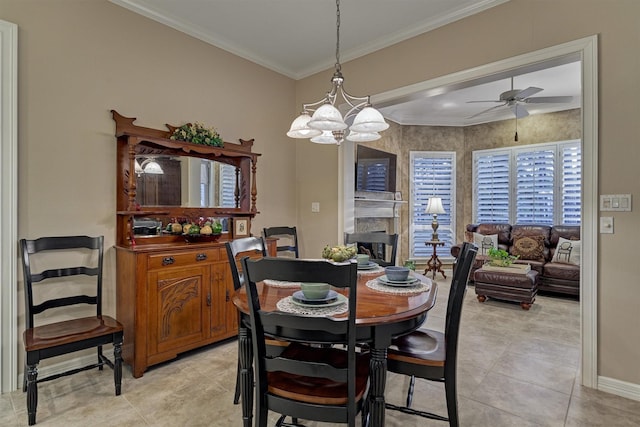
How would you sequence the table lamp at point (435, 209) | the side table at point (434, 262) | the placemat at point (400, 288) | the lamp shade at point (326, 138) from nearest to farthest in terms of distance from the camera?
the placemat at point (400, 288), the lamp shade at point (326, 138), the side table at point (434, 262), the table lamp at point (435, 209)

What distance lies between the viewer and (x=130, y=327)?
2.47m

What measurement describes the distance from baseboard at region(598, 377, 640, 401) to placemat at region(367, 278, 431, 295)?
1485mm

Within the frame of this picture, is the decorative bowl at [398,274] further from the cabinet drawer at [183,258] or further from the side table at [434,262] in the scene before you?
the side table at [434,262]

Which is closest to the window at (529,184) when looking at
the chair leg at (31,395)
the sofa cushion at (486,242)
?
the sofa cushion at (486,242)

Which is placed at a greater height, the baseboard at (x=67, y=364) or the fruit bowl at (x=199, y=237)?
the fruit bowl at (x=199, y=237)

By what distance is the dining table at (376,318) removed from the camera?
140 centimetres

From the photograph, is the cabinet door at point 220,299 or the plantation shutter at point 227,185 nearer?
the cabinet door at point 220,299

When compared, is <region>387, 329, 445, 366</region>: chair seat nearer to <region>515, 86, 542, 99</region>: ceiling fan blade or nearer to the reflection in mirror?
the reflection in mirror

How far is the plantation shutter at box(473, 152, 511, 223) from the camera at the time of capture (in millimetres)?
6238

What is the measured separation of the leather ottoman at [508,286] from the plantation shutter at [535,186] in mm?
2084

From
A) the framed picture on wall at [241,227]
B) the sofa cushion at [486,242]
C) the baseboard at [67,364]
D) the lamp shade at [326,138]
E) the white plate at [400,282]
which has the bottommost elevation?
the baseboard at [67,364]

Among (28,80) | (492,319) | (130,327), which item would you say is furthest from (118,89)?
(492,319)

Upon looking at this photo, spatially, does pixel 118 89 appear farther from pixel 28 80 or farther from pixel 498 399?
pixel 498 399

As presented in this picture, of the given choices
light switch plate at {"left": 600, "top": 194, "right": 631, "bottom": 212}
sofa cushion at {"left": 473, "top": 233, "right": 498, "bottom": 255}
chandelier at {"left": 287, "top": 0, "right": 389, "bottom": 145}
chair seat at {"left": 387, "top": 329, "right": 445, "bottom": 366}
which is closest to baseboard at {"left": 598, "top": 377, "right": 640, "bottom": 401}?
light switch plate at {"left": 600, "top": 194, "right": 631, "bottom": 212}
